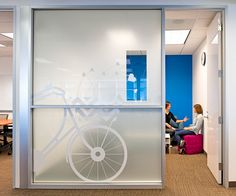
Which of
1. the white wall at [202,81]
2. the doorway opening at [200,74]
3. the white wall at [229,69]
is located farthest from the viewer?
the white wall at [202,81]

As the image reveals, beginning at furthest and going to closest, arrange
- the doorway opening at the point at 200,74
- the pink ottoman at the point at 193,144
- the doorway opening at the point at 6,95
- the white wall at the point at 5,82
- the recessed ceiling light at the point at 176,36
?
the white wall at the point at 5,82 → the pink ottoman at the point at 193,144 → the recessed ceiling light at the point at 176,36 → the doorway opening at the point at 6,95 → the doorway opening at the point at 200,74

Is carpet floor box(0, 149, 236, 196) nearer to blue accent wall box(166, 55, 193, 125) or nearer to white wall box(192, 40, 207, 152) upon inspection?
white wall box(192, 40, 207, 152)

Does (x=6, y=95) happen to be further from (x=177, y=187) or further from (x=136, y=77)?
(x=177, y=187)

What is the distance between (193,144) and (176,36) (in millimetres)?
2057

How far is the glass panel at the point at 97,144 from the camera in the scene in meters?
3.49

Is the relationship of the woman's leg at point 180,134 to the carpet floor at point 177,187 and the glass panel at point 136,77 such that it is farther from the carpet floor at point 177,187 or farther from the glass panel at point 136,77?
the glass panel at point 136,77

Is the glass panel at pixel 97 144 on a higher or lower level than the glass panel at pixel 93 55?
lower

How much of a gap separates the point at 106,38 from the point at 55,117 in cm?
108

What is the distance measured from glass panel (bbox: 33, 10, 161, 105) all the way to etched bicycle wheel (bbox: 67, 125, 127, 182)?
361 mm

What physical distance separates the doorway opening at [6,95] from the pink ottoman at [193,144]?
310 cm

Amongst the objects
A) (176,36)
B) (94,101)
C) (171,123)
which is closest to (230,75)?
(94,101)

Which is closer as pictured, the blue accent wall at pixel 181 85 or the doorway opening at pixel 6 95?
the doorway opening at pixel 6 95

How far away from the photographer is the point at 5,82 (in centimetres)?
873

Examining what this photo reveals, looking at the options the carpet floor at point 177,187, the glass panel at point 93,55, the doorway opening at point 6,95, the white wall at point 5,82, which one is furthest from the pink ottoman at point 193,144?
the white wall at point 5,82
